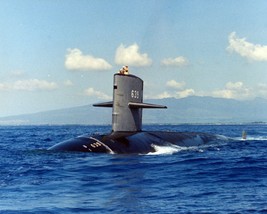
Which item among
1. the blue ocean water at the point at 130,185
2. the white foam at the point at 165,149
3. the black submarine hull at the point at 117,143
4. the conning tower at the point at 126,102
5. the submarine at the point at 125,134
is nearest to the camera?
the blue ocean water at the point at 130,185

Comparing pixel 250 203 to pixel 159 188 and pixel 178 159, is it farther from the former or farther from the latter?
pixel 178 159

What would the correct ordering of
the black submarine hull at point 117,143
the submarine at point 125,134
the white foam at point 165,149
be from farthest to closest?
Result: 1. the white foam at point 165,149
2. the submarine at point 125,134
3. the black submarine hull at point 117,143

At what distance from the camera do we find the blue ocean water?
10.6 m

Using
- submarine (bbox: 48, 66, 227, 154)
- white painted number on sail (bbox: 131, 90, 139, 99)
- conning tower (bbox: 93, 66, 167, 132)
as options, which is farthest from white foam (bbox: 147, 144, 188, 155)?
white painted number on sail (bbox: 131, 90, 139, 99)

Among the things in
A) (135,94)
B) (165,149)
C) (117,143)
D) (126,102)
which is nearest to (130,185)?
(117,143)

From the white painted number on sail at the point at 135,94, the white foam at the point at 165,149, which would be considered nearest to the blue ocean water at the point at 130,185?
the white foam at the point at 165,149

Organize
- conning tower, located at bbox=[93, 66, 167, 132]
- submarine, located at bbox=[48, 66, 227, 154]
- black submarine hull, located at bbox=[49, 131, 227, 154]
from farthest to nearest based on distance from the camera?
1. conning tower, located at bbox=[93, 66, 167, 132]
2. submarine, located at bbox=[48, 66, 227, 154]
3. black submarine hull, located at bbox=[49, 131, 227, 154]

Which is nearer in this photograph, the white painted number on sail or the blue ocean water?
the blue ocean water

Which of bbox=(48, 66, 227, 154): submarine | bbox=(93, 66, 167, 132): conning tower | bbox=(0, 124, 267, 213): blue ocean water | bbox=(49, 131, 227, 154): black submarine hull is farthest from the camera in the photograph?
bbox=(93, 66, 167, 132): conning tower

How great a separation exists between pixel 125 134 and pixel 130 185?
11.3 metres

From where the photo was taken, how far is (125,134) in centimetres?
2469

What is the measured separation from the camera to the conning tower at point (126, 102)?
24906 mm

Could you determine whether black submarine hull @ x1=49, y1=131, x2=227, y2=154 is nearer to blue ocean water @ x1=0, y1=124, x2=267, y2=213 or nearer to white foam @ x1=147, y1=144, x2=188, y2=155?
white foam @ x1=147, y1=144, x2=188, y2=155

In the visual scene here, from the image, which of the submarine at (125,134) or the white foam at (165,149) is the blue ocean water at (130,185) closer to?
the submarine at (125,134)
